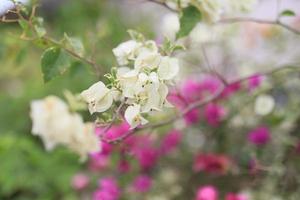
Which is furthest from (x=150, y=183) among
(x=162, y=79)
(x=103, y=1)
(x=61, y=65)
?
(x=103, y=1)

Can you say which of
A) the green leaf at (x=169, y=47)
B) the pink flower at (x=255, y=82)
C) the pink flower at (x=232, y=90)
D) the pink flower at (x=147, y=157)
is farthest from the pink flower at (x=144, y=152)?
the green leaf at (x=169, y=47)

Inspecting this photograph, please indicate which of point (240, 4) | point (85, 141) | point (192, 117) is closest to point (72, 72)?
point (85, 141)

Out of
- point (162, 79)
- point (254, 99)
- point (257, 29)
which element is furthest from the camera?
point (257, 29)

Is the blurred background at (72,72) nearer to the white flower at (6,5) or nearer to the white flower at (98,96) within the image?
the white flower at (6,5)

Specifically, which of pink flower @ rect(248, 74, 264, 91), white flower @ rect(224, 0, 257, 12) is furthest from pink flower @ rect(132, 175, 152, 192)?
white flower @ rect(224, 0, 257, 12)

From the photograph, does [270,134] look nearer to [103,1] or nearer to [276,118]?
[276,118]

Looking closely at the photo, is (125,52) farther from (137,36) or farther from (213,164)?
(213,164)
